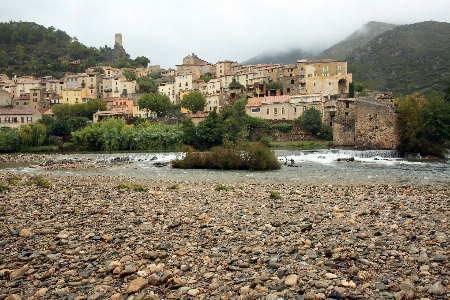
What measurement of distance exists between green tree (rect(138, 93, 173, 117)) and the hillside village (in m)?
1.98

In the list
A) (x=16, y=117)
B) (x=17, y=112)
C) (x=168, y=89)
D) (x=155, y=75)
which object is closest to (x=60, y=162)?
(x=16, y=117)

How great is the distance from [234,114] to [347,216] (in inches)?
1939

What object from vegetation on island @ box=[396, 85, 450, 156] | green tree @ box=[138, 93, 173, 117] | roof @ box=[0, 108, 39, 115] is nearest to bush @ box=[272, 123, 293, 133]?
vegetation on island @ box=[396, 85, 450, 156]

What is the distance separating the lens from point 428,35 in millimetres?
113188

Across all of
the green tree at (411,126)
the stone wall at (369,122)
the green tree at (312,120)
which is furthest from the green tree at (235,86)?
the green tree at (411,126)

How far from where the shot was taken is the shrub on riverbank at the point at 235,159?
30.2 meters

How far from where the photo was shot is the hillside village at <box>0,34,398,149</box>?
43844mm

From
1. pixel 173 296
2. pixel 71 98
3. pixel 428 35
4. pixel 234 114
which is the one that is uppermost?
pixel 428 35

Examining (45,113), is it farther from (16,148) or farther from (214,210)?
(214,210)

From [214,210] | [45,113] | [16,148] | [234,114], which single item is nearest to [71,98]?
[45,113]

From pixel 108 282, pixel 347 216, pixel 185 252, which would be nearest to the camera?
pixel 108 282

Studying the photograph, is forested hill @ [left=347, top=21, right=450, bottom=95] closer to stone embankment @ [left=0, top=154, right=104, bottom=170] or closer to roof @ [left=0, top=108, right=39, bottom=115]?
stone embankment @ [left=0, top=154, right=104, bottom=170]

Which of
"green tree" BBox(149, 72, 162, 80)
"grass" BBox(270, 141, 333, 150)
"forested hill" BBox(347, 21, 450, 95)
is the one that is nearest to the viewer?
"grass" BBox(270, 141, 333, 150)

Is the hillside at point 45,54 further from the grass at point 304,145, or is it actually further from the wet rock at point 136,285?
the wet rock at point 136,285
